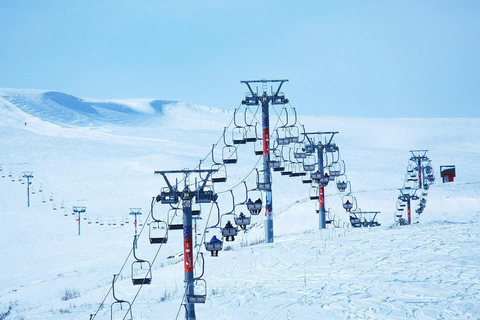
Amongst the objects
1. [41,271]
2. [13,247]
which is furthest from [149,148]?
[41,271]

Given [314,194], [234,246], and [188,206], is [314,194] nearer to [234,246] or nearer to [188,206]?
[234,246]

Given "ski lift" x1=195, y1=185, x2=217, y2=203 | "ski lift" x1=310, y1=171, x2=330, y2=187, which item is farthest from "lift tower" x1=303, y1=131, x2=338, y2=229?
"ski lift" x1=195, y1=185, x2=217, y2=203

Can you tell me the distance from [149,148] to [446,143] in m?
52.7

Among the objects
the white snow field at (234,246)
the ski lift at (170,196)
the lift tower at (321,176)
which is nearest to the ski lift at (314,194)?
the lift tower at (321,176)

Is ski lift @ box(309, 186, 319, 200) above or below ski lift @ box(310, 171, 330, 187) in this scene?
below

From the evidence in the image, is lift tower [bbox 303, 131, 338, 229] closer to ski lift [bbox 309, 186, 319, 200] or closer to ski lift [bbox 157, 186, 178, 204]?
ski lift [bbox 309, 186, 319, 200]

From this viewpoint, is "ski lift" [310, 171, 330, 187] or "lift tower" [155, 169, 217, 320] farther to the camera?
"ski lift" [310, 171, 330, 187]

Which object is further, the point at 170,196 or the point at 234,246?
the point at 234,246

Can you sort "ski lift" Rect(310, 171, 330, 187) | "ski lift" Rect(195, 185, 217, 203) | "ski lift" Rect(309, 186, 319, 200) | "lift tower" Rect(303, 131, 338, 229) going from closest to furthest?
1. "ski lift" Rect(195, 185, 217, 203)
2. "ski lift" Rect(310, 171, 330, 187)
3. "lift tower" Rect(303, 131, 338, 229)
4. "ski lift" Rect(309, 186, 319, 200)

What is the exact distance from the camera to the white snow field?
52.9ft

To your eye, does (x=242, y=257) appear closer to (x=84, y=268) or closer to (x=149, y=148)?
(x=84, y=268)

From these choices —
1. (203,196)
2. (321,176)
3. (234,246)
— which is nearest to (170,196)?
(203,196)

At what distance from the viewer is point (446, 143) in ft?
362

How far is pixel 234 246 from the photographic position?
30766 mm
